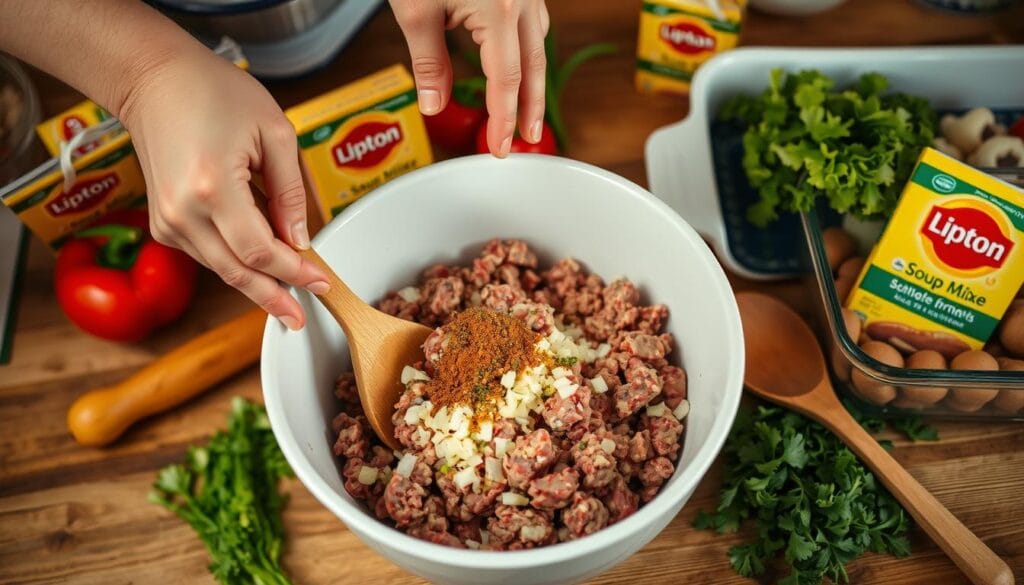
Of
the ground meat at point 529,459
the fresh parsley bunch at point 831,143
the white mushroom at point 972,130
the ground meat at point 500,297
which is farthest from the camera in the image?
the white mushroom at point 972,130

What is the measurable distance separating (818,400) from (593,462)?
458mm

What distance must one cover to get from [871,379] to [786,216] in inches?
18.1

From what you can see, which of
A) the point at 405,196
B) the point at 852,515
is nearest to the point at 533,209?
the point at 405,196

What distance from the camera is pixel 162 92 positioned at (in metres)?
1.03

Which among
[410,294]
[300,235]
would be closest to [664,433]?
[410,294]

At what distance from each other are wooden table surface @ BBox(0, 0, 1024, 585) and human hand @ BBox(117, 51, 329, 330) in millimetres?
436

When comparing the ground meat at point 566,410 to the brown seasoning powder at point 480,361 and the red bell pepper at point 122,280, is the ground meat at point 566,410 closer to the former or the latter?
the brown seasoning powder at point 480,361

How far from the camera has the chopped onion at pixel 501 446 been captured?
110cm

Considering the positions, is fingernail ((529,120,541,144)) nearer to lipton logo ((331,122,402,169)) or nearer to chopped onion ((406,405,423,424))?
lipton logo ((331,122,402,169))

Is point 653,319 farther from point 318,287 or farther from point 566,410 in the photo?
point 318,287

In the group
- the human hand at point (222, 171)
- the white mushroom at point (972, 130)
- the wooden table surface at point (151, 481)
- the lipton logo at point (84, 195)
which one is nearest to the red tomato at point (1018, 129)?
the white mushroom at point (972, 130)

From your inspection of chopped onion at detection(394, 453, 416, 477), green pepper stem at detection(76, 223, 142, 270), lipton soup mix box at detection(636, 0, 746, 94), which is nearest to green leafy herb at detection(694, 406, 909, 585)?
chopped onion at detection(394, 453, 416, 477)

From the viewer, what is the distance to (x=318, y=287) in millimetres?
1114

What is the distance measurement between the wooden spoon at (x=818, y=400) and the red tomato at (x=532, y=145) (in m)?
0.50
